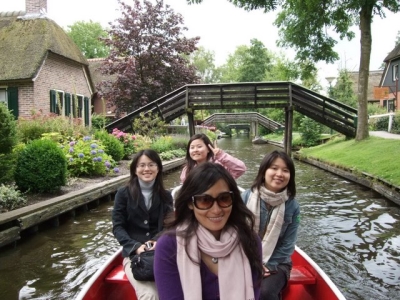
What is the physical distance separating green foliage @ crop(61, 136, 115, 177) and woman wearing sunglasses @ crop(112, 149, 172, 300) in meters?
6.66

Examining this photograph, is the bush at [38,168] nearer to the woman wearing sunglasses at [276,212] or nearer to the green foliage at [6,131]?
the green foliage at [6,131]

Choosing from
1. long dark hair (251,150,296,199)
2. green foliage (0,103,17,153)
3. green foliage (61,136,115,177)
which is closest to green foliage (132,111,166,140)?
green foliage (61,136,115,177)

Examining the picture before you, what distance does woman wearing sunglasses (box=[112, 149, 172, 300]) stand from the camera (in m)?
3.32

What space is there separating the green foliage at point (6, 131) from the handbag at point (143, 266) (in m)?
4.40

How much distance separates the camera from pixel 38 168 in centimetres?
739

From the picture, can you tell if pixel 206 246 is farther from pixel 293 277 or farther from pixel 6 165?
pixel 6 165

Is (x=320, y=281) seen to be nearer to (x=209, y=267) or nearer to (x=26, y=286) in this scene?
(x=209, y=267)

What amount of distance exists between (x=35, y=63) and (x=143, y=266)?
16.5 meters

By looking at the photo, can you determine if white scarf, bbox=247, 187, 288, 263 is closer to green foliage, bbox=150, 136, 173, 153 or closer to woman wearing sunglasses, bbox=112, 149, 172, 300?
woman wearing sunglasses, bbox=112, 149, 172, 300

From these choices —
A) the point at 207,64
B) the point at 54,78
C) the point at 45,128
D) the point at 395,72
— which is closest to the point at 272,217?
the point at 45,128

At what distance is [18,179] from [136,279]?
212 inches

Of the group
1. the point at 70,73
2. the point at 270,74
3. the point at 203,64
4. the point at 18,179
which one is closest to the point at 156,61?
the point at 70,73

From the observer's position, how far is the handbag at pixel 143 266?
282 cm

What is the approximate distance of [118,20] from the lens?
2231 centimetres
